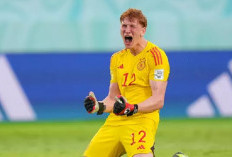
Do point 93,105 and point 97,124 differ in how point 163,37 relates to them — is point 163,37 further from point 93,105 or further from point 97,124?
point 93,105

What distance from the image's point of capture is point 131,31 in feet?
23.3

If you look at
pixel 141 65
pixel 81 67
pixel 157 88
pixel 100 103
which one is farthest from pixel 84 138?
pixel 157 88

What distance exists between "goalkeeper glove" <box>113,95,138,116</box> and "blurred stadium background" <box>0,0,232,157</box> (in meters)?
5.53

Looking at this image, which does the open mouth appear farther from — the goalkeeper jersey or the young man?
the goalkeeper jersey

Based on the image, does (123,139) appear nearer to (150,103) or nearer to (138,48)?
(150,103)

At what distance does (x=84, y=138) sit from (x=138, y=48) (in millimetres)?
4836

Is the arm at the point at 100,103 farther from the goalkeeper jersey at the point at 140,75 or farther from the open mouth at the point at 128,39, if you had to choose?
the open mouth at the point at 128,39

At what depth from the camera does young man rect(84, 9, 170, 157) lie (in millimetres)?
7043

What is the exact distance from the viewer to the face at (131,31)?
23.4 ft

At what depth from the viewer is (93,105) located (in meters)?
6.88

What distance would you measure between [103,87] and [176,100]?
60.1 inches

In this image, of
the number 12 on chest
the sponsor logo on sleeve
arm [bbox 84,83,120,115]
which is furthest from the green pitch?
the sponsor logo on sleeve

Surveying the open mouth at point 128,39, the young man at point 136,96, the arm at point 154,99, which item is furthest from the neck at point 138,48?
the arm at point 154,99

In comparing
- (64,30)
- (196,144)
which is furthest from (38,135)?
(64,30)
